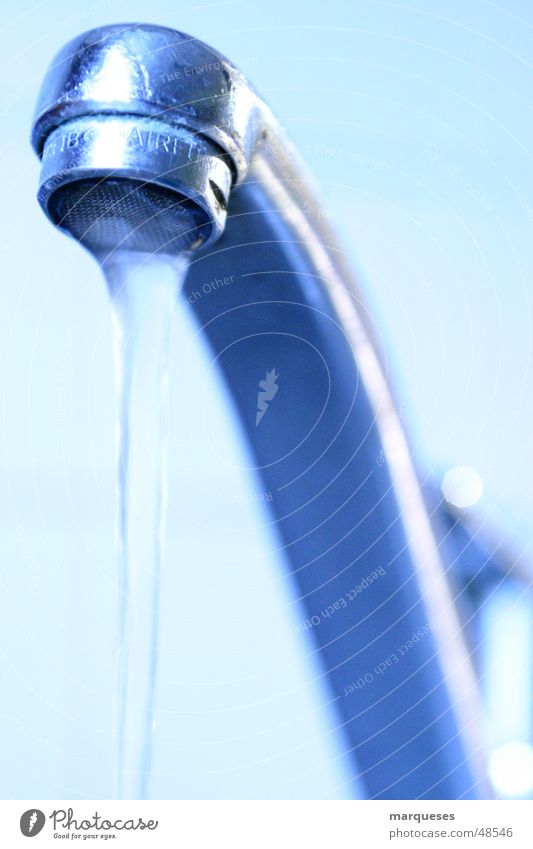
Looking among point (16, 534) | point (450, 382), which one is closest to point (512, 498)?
point (450, 382)

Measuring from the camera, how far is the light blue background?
0.42 meters

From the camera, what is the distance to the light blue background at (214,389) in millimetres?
422

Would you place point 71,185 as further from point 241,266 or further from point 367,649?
point 367,649

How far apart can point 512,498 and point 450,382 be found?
0.18 feet

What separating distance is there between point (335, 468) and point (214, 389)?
2.4 inches

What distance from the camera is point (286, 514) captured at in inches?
16.2

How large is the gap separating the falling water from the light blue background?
0.03ft
